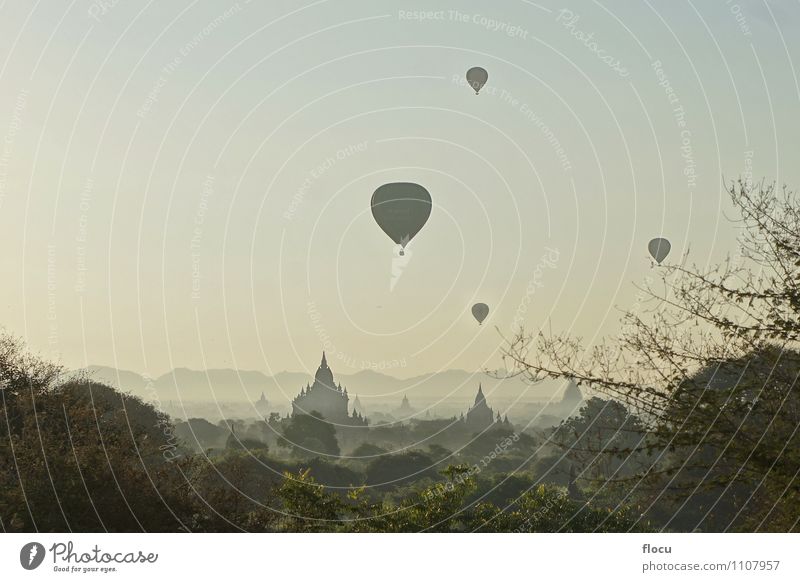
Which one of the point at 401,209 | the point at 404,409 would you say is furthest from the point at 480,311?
the point at 404,409

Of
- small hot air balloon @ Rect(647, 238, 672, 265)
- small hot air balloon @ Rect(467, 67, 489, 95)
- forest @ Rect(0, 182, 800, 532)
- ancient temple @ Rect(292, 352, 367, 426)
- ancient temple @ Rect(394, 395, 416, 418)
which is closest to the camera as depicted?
forest @ Rect(0, 182, 800, 532)

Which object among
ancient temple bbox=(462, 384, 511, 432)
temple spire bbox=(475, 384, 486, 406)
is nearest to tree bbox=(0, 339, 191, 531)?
ancient temple bbox=(462, 384, 511, 432)

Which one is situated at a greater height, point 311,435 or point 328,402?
point 328,402

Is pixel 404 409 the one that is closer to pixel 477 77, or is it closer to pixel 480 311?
pixel 480 311

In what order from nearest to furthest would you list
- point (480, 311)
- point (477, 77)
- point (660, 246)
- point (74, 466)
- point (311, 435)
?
point (74, 466) < point (660, 246) < point (477, 77) < point (480, 311) < point (311, 435)

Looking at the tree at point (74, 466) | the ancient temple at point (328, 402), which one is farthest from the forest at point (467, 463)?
the ancient temple at point (328, 402)

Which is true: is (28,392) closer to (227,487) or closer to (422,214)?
(227,487)

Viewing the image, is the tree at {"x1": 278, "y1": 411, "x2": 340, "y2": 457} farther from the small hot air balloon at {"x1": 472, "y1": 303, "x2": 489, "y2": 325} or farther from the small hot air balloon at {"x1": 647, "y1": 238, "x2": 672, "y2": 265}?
the small hot air balloon at {"x1": 647, "y1": 238, "x2": 672, "y2": 265}
